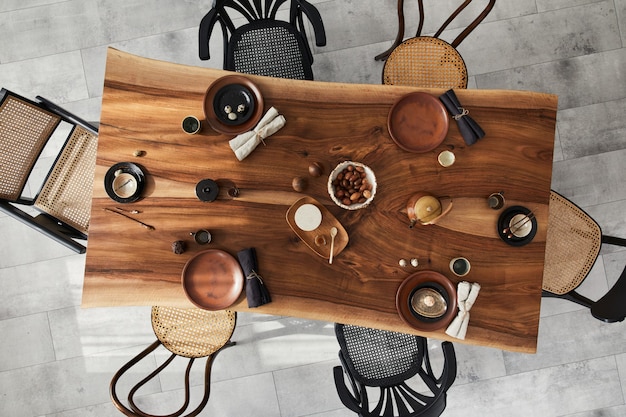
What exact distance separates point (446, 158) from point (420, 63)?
2.59ft

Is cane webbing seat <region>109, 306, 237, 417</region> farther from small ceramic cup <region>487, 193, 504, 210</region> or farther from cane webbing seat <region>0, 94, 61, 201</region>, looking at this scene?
small ceramic cup <region>487, 193, 504, 210</region>

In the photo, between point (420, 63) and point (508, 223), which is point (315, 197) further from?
point (420, 63)

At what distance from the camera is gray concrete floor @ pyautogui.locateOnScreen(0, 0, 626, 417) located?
2918 millimetres

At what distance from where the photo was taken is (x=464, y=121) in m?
2.02

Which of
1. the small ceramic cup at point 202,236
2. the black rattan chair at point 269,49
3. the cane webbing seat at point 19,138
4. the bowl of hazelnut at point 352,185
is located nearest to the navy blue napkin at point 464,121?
the bowl of hazelnut at point 352,185

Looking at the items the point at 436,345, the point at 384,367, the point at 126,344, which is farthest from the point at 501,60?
the point at 126,344

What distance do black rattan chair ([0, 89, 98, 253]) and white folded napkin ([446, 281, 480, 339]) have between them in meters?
1.82

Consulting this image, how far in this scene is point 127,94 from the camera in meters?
2.02

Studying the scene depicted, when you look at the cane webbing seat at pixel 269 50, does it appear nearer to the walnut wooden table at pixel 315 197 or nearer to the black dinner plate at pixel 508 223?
the walnut wooden table at pixel 315 197

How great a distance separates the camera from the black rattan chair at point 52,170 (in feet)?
7.14

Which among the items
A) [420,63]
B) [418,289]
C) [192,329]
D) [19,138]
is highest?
[420,63]

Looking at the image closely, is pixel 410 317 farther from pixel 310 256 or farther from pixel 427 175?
pixel 427 175

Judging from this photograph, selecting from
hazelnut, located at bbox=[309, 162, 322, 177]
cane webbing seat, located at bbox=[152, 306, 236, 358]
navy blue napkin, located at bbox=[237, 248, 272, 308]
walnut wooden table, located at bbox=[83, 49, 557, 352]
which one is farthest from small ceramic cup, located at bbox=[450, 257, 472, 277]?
cane webbing seat, located at bbox=[152, 306, 236, 358]

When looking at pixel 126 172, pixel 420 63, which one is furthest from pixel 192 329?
pixel 420 63
